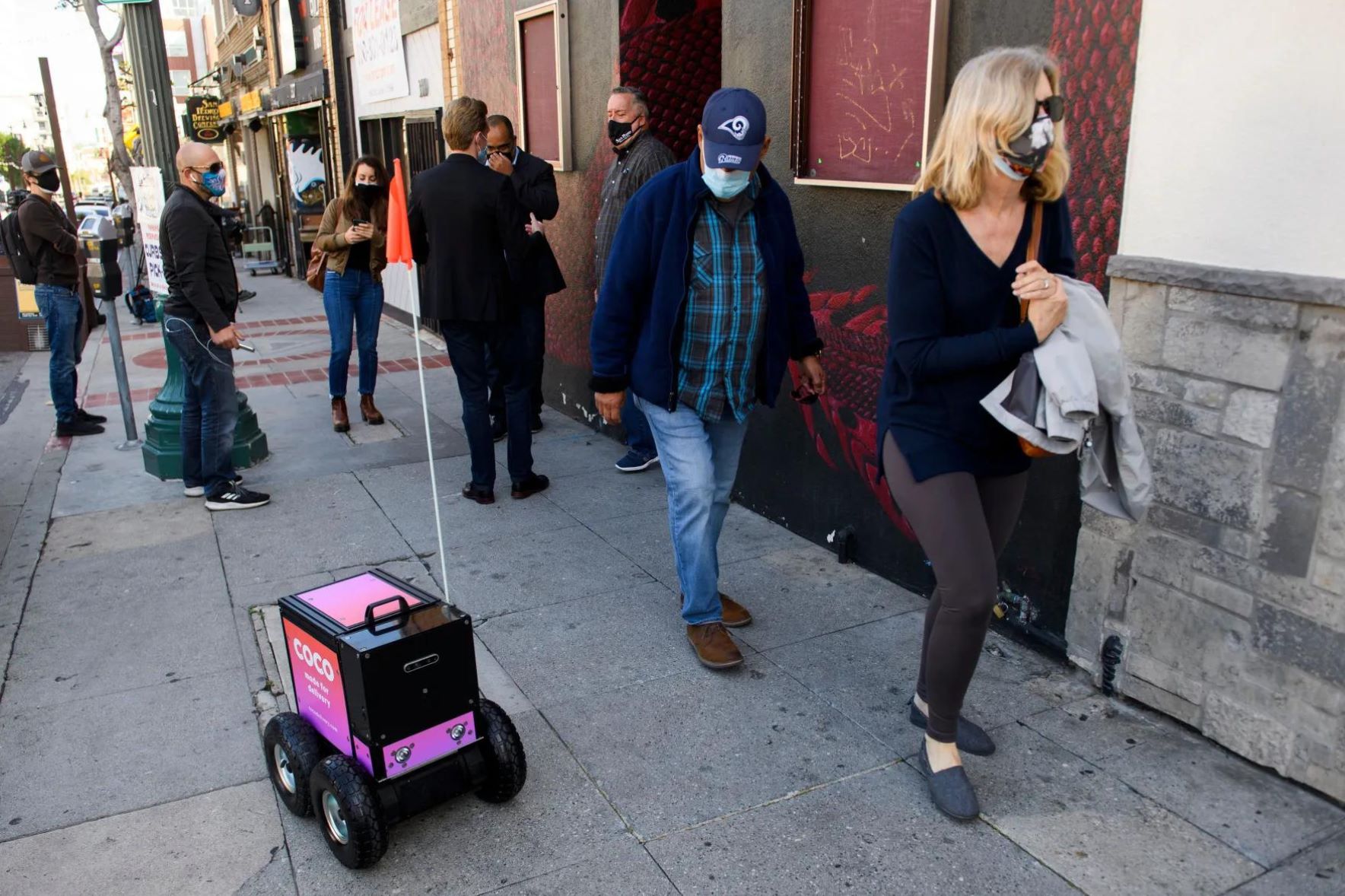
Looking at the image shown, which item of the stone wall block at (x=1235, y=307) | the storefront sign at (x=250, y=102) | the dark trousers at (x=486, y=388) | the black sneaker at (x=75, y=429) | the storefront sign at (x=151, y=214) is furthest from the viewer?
the storefront sign at (x=250, y=102)

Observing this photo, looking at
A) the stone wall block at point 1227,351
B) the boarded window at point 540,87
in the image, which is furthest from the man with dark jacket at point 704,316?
the boarded window at point 540,87

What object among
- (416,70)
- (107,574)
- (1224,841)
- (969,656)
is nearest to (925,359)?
(969,656)

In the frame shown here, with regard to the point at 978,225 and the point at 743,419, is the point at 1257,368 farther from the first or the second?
the point at 743,419

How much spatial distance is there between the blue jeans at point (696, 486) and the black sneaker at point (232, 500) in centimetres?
285

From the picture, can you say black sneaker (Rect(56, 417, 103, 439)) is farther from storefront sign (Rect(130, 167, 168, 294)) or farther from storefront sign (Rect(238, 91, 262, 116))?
storefront sign (Rect(238, 91, 262, 116))

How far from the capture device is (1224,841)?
2707mm

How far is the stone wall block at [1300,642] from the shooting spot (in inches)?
108

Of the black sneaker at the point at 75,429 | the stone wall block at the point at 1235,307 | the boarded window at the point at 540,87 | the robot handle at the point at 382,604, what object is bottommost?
the black sneaker at the point at 75,429

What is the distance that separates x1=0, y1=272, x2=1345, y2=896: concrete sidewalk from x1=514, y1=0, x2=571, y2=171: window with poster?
9.20 feet

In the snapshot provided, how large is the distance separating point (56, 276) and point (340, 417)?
2245 millimetres

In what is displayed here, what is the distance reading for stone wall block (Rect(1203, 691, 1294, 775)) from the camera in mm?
2926

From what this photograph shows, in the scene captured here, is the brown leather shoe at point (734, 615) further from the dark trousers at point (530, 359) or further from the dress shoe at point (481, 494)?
the dark trousers at point (530, 359)

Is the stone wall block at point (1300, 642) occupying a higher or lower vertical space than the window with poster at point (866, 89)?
lower

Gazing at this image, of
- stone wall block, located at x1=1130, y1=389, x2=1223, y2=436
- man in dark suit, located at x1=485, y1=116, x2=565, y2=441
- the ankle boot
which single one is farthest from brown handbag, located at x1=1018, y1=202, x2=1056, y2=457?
the ankle boot
